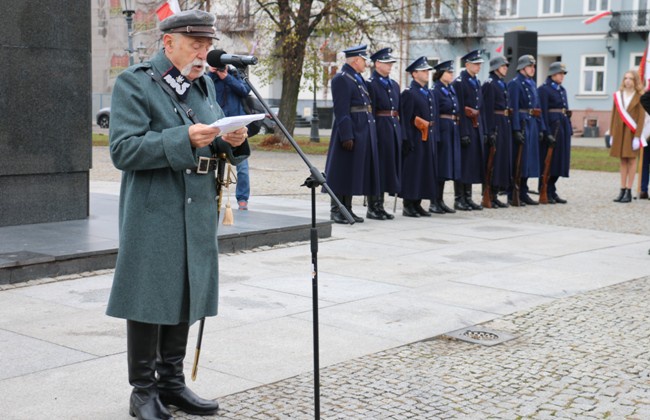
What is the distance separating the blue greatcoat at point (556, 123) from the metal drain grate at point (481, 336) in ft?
Answer: 32.2

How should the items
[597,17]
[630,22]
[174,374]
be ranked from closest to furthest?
[174,374] < [597,17] < [630,22]

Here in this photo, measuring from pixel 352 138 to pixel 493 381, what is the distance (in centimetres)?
716

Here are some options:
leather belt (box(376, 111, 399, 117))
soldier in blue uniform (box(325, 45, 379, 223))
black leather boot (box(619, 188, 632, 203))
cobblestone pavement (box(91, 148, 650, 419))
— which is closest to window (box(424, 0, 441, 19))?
black leather boot (box(619, 188, 632, 203))

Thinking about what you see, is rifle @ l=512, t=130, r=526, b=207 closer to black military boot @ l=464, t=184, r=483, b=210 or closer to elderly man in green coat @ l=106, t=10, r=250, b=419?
black military boot @ l=464, t=184, r=483, b=210

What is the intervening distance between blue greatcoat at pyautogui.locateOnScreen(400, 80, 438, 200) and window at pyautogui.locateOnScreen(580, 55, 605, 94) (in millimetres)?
36160

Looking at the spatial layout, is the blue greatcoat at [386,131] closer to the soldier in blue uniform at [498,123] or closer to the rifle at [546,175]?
the soldier in blue uniform at [498,123]

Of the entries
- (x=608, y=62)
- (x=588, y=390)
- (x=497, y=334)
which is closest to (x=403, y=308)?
(x=497, y=334)

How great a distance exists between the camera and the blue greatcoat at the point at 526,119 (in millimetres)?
15445

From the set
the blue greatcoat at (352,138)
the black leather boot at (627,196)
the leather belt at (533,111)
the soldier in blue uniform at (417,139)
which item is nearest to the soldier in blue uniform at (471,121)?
the soldier in blue uniform at (417,139)

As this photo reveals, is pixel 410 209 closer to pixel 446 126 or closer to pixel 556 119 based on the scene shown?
pixel 446 126

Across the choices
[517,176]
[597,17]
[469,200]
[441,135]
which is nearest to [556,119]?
[517,176]

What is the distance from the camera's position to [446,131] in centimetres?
1405

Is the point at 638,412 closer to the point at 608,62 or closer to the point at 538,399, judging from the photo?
the point at 538,399

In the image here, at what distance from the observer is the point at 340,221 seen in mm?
12367
